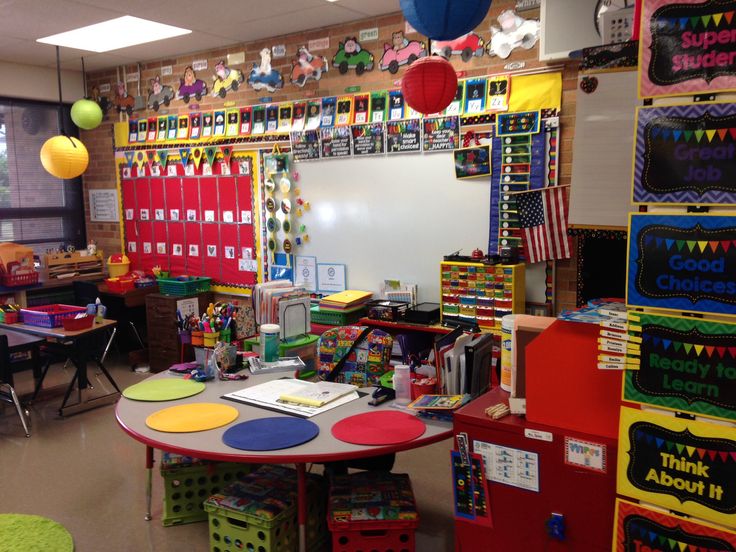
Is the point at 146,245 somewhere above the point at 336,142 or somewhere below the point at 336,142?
below

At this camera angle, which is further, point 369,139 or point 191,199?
point 191,199

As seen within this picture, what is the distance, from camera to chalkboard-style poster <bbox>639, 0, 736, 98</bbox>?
5.08ft

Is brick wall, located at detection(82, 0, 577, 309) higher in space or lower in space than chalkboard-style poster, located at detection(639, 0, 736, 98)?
higher

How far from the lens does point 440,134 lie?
4680 millimetres

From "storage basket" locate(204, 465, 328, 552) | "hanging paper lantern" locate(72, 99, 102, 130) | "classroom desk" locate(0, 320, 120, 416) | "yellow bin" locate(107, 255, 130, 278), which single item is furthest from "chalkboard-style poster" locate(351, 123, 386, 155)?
"yellow bin" locate(107, 255, 130, 278)

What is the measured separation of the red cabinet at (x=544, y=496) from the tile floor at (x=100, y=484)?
861 mm

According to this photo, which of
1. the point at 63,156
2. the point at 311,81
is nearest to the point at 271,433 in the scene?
the point at 311,81

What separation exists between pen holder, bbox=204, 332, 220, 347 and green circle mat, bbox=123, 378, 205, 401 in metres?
0.25

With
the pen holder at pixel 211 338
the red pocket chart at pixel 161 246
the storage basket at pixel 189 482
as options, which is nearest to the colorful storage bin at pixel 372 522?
the storage basket at pixel 189 482

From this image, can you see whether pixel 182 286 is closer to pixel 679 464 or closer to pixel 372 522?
pixel 372 522

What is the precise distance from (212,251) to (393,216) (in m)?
2.26

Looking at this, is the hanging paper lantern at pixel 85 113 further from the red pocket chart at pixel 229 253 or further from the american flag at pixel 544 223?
the american flag at pixel 544 223

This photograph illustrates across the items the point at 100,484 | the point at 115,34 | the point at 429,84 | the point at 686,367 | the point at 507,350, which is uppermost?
the point at 115,34

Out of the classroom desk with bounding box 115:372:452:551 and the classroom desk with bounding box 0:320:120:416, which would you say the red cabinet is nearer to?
the classroom desk with bounding box 115:372:452:551
